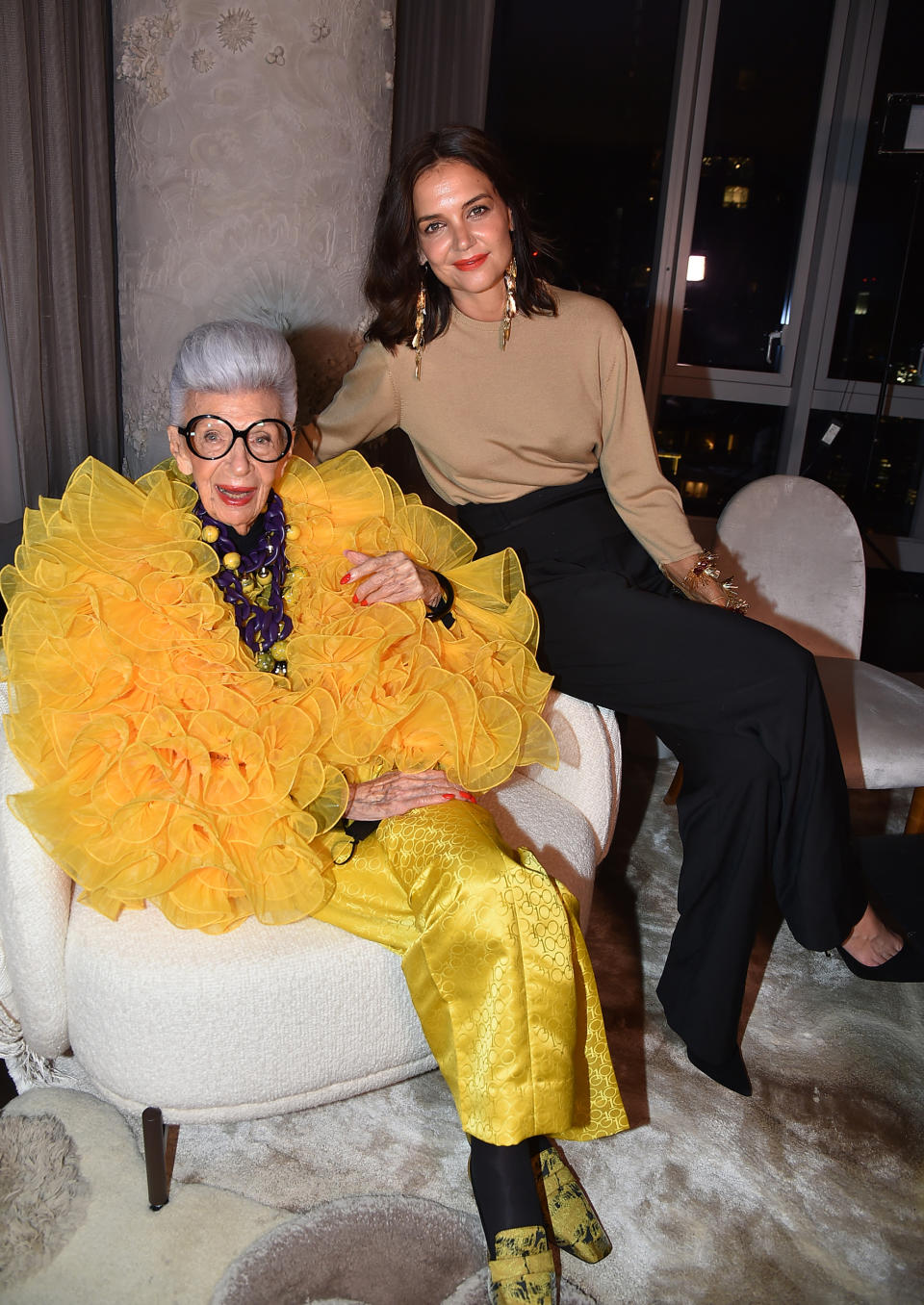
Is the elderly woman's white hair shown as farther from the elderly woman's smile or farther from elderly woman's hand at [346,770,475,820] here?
elderly woman's hand at [346,770,475,820]

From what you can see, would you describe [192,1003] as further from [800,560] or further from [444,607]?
[800,560]

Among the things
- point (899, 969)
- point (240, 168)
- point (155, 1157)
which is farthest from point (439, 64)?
point (155, 1157)

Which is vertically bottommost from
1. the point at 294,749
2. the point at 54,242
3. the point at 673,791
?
the point at 673,791

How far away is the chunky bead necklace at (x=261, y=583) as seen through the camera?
1573 mm

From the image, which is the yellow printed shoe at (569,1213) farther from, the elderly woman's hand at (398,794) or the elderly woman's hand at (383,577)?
the elderly woman's hand at (383,577)

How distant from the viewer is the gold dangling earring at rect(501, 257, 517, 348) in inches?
78.4

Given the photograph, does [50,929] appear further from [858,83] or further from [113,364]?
[858,83]

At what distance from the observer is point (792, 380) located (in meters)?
4.91

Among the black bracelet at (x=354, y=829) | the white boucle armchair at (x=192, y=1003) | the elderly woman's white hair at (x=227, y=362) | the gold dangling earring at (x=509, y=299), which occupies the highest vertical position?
the gold dangling earring at (x=509, y=299)

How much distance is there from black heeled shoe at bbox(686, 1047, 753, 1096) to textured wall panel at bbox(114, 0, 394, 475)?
166cm

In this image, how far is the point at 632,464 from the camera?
2041mm

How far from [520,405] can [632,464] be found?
26cm

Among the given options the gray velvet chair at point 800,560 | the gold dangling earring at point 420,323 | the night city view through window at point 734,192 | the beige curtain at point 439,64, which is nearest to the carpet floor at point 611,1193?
the gray velvet chair at point 800,560

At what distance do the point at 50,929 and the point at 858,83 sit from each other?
476 cm
